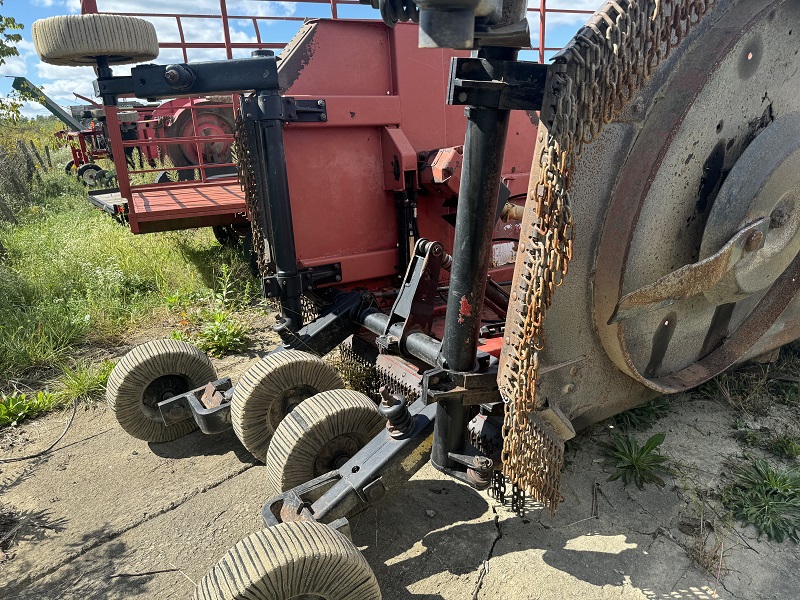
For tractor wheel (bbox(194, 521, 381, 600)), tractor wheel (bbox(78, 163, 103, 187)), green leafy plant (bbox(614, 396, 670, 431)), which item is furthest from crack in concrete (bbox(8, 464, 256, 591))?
tractor wheel (bbox(78, 163, 103, 187))

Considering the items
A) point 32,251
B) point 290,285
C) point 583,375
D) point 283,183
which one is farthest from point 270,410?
point 32,251

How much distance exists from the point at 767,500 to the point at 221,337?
11.8 feet

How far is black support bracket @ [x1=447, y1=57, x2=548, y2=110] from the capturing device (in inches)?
60.4

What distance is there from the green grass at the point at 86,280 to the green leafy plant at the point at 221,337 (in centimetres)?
71

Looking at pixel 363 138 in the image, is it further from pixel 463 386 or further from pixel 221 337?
pixel 221 337

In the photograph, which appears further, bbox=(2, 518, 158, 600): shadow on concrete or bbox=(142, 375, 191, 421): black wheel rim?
bbox=(142, 375, 191, 421): black wheel rim

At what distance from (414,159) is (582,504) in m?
1.96

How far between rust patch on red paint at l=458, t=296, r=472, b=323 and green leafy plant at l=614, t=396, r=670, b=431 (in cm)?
162

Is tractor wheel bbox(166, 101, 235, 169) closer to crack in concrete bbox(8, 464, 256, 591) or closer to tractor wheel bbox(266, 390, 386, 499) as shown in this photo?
crack in concrete bbox(8, 464, 256, 591)

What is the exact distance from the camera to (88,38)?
258 cm

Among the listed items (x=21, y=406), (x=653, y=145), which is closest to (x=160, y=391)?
(x=21, y=406)

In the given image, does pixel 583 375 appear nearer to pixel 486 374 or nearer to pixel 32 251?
pixel 486 374

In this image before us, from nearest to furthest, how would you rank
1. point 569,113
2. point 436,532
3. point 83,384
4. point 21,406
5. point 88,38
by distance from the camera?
point 569,113
point 436,532
point 88,38
point 21,406
point 83,384

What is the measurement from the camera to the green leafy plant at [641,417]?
310 centimetres
